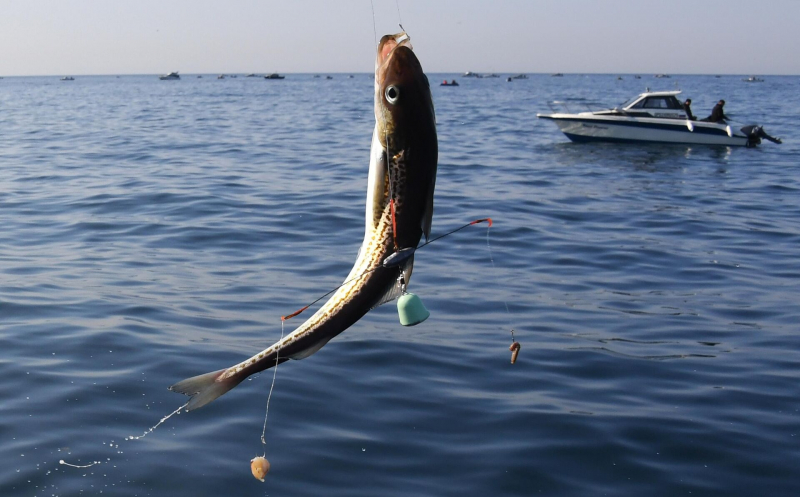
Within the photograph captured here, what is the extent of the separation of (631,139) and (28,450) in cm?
3020

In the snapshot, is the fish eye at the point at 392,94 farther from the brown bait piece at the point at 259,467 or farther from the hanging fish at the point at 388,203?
the brown bait piece at the point at 259,467

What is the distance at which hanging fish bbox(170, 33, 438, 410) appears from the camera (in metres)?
3.13

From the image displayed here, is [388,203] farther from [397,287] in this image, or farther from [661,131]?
[661,131]

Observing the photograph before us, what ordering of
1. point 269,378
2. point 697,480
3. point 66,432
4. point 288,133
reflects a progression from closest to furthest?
point 697,480 < point 66,432 < point 269,378 < point 288,133

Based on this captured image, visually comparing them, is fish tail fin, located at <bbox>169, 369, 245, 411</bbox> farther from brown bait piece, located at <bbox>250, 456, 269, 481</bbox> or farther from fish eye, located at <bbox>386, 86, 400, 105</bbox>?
brown bait piece, located at <bbox>250, 456, 269, 481</bbox>

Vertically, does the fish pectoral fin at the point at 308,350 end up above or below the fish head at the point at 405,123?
below

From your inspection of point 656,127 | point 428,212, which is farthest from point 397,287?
point 656,127

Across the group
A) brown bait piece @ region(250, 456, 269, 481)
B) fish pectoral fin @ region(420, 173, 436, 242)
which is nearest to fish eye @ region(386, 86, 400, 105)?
fish pectoral fin @ region(420, 173, 436, 242)

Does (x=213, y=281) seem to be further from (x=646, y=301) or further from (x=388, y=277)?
(x=388, y=277)

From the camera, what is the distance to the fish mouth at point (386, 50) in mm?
3150

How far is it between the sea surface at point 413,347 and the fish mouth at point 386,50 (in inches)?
163

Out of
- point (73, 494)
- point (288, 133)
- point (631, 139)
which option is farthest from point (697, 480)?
point (288, 133)

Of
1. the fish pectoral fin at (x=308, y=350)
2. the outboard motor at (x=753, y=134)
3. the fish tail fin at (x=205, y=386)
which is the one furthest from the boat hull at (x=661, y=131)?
the fish tail fin at (x=205, y=386)

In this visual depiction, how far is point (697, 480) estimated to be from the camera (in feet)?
22.3
